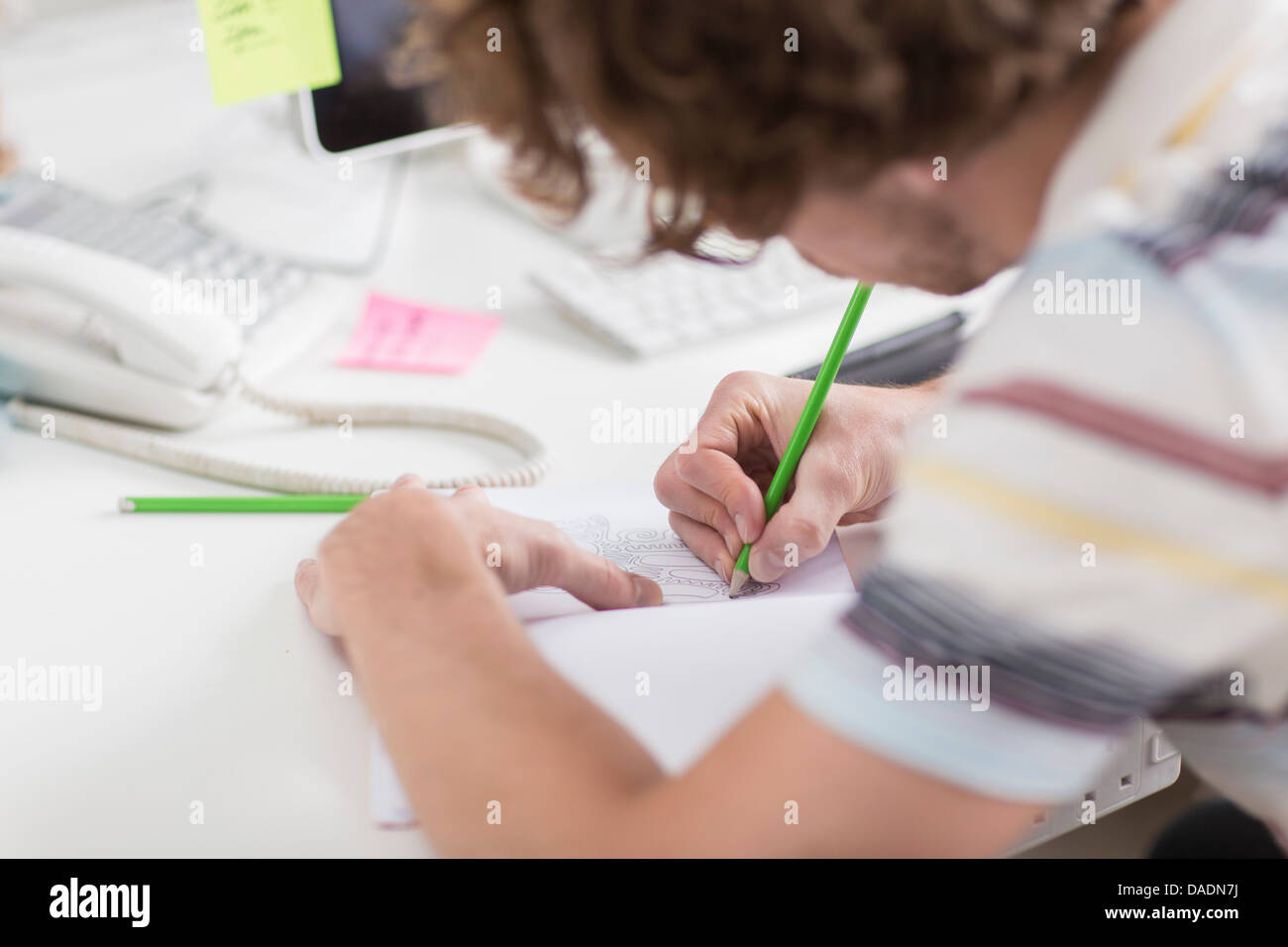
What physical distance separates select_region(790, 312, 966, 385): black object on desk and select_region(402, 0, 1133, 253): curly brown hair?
1.09ft

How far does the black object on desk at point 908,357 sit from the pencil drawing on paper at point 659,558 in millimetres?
159

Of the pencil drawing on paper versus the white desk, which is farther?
the pencil drawing on paper

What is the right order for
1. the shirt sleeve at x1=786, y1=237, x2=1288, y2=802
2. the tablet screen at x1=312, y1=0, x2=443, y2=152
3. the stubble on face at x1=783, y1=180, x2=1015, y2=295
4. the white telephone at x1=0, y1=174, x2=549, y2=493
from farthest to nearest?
the tablet screen at x1=312, y1=0, x2=443, y2=152, the white telephone at x1=0, y1=174, x2=549, y2=493, the stubble on face at x1=783, y1=180, x2=1015, y2=295, the shirt sleeve at x1=786, y1=237, x2=1288, y2=802

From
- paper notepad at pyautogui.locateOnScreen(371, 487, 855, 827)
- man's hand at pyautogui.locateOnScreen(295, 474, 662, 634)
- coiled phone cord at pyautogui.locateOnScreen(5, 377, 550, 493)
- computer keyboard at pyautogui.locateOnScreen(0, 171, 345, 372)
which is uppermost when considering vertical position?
computer keyboard at pyautogui.locateOnScreen(0, 171, 345, 372)

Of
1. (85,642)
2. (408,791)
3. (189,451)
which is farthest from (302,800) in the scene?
(189,451)

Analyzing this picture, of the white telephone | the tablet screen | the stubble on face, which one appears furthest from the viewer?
the tablet screen

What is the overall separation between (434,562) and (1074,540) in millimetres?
275

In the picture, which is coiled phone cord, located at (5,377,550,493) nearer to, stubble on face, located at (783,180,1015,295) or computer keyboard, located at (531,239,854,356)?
computer keyboard, located at (531,239,854,356)

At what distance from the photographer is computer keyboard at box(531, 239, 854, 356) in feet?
2.70

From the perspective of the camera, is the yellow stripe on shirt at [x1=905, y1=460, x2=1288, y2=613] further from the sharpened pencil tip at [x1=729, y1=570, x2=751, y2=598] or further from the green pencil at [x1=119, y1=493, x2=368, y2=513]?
the green pencil at [x1=119, y1=493, x2=368, y2=513]

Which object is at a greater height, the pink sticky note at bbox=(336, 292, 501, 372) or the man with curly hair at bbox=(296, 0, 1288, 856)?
the pink sticky note at bbox=(336, 292, 501, 372)

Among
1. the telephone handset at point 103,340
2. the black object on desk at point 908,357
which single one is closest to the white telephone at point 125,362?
the telephone handset at point 103,340

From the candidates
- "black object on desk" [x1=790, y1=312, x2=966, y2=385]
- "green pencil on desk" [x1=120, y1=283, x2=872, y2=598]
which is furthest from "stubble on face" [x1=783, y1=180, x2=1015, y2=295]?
"black object on desk" [x1=790, y1=312, x2=966, y2=385]

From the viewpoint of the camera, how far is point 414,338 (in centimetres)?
83
